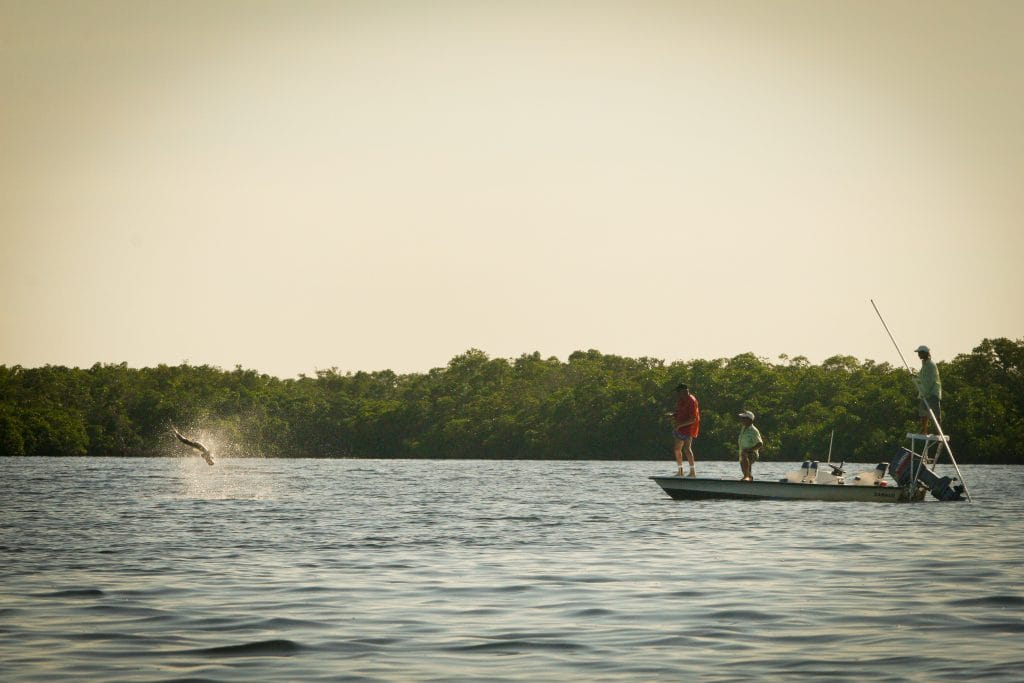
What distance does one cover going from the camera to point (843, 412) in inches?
4117

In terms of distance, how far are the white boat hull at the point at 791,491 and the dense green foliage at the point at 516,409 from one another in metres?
63.1

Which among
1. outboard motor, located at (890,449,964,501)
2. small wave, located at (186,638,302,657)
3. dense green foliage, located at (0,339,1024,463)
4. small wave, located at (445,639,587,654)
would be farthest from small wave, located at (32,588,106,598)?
dense green foliage, located at (0,339,1024,463)

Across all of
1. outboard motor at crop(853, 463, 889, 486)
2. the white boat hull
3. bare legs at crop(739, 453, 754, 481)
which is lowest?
the white boat hull

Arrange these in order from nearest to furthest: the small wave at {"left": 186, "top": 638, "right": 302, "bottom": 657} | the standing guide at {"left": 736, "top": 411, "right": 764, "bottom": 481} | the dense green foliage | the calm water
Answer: the calm water < the small wave at {"left": 186, "top": 638, "right": 302, "bottom": 657} < the standing guide at {"left": 736, "top": 411, "right": 764, "bottom": 481} < the dense green foliage

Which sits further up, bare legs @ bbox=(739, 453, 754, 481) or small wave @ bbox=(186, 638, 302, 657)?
bare legs @ bbox=(739, 453, 754, 481)

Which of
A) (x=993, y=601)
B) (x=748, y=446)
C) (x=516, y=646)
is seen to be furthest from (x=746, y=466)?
(x=516, y=646)

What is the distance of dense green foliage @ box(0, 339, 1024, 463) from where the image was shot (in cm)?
10281

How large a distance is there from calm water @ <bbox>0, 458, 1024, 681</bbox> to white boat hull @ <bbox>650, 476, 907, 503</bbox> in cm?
88

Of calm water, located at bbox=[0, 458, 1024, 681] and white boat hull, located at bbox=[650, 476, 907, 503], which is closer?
calm water, located at bbox=[0, 458, 1024, 681]

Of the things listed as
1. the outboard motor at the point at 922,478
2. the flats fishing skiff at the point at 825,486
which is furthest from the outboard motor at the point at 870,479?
the outboard motor at the point at 922,478

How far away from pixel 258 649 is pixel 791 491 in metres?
21.2

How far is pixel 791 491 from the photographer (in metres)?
31.4

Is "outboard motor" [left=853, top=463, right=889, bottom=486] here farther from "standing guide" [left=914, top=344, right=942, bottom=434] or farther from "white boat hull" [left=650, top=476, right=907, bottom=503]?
"standing guide" [left=914, top=344, right=942, bottom=434]

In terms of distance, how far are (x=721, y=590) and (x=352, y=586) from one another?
456cm
